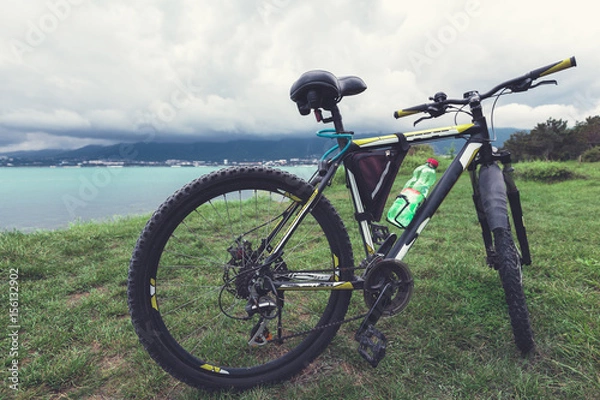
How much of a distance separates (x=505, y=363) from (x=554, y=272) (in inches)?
71.9

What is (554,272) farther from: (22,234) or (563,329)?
(22,234)

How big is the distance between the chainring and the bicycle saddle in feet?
3.76

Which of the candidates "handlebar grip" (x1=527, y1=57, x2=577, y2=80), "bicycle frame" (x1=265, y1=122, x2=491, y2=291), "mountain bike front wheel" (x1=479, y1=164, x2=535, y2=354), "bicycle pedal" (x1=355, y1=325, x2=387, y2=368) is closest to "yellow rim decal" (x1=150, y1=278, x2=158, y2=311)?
"bicycle frame" (x1=265, y1=122, x2=491, y2=291)

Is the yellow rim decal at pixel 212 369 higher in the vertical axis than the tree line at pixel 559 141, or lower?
higher

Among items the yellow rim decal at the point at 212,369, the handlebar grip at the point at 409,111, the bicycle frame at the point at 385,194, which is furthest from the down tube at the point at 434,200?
the yellow rim decal at the point at 212,369

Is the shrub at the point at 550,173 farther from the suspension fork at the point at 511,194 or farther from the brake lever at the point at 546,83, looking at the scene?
the brake lever at the point at 546,83

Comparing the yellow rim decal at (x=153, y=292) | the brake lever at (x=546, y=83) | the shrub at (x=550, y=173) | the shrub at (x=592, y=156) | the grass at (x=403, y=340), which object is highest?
the brake lever at (x=546, y=83)

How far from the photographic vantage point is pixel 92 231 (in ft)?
15.5

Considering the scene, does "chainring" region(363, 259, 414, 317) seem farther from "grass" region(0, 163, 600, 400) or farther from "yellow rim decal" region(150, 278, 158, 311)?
"yellow rim decal" region(150, 278, 158, 311)

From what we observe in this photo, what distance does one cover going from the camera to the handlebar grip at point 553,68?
1.86 meters

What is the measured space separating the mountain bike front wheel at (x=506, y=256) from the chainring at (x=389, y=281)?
626 millimetres

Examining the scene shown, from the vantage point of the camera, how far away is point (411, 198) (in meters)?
2.14

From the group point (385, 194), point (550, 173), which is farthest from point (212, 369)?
point (550, 173)

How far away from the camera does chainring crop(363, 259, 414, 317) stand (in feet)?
6.49
